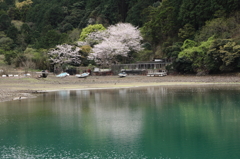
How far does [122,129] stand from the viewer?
2000cm

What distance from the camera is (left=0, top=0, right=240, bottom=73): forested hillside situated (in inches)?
2076

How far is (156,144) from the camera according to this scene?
1678 centimetres

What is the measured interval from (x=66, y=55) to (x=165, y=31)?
72.2 ft

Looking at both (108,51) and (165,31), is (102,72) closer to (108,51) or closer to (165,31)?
(108,51)

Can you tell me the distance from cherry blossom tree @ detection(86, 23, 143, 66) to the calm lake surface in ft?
122

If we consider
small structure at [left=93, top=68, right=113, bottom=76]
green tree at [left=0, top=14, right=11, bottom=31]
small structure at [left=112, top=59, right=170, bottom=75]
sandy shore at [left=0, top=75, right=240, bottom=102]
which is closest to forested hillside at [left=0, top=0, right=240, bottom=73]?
Answer: green tree at [left=0, top=14, right=11, bottom=31]

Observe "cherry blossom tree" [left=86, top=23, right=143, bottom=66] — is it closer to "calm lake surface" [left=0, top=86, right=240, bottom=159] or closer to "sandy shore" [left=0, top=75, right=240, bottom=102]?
"sandy shore" [left=0, top=75, right=240, bottom=102]

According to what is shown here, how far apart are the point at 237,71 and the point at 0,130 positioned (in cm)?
3922

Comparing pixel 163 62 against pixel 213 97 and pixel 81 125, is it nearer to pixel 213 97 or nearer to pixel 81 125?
pixel 213 97

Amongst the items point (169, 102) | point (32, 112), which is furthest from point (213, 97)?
point (32, 112)

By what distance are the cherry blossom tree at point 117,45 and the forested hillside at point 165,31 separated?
7.35 feet

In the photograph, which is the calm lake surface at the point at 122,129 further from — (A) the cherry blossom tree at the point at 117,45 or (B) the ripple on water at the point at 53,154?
(A) the cherry blossom tree at the point at 117,45

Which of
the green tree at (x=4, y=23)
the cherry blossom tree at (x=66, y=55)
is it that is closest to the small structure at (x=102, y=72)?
the cherry blossom tree at (x=66, y=55)

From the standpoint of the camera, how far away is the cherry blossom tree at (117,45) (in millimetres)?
68250
